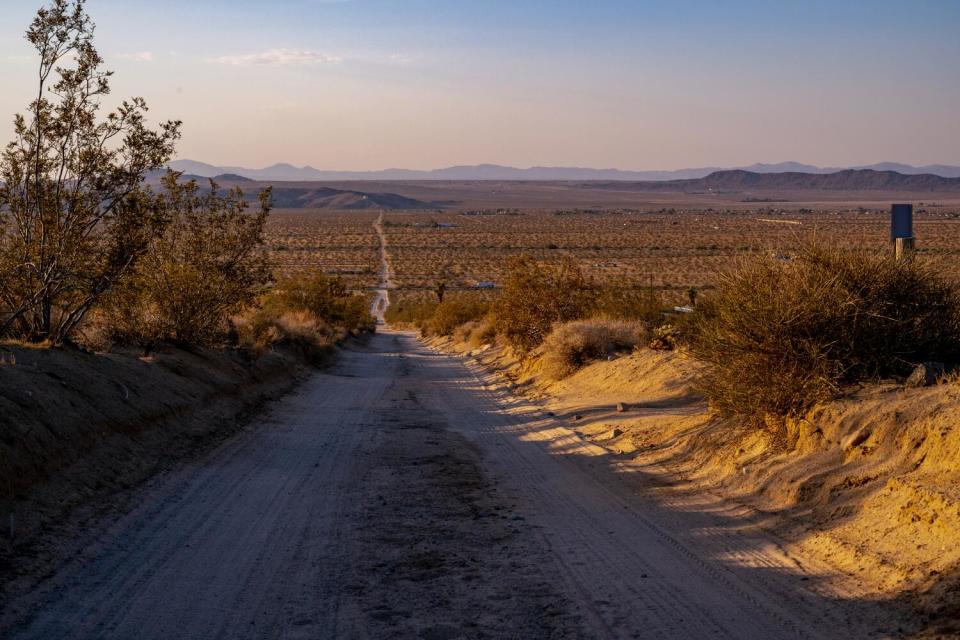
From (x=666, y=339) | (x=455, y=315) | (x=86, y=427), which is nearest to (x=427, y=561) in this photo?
(x=86, y=427)

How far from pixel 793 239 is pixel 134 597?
9.32 m

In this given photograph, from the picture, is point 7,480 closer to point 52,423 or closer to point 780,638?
point 52,423

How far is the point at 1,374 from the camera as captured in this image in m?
11.1

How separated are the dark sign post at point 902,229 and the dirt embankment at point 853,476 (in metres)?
2.40

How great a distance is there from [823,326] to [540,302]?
1688cm

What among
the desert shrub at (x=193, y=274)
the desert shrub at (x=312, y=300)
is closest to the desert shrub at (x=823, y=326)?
the desert shrub at (x=193, y=274)

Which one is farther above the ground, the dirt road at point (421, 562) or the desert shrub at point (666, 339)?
the desert shrub at point (666, 339)

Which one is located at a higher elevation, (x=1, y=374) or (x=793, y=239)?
(x=793, y=239)

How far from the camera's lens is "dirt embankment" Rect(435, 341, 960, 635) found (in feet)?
24.2

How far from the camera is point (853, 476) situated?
30.3 feet

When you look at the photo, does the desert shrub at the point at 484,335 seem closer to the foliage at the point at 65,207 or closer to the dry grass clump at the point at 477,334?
the dry grass clump at the point at 477,334

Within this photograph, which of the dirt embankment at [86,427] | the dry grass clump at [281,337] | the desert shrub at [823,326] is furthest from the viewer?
the dry grass clump at [281,337]

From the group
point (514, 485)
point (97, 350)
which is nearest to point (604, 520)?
point (514, 485)

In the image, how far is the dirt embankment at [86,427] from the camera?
888 centimetres
